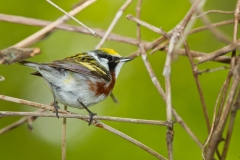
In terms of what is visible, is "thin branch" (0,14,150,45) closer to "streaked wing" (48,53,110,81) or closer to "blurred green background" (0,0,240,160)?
"streaked wing" (48,53,110,81)

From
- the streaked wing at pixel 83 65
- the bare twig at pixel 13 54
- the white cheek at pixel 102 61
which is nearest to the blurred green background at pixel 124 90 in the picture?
the white cheek at pixel 102 61

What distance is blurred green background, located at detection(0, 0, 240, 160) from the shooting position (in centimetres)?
410

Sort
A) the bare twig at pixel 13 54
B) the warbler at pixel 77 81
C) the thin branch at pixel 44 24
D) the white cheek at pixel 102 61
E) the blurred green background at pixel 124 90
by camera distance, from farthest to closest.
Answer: the blurred green background at pixel 124 90 → the white cheek at pixel 102 61 → the warbler at pixel 77 81 → the thin branch at pixel 44 24 → the bare twig at pixel 13 54

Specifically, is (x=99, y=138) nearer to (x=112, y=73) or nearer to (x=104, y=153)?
(x=104, y=153)

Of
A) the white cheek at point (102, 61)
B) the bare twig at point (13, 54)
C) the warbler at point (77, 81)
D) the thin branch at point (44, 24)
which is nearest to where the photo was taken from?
the bare twig at point (13, 54)

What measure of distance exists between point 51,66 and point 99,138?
147 cm

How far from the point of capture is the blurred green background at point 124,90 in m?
4.10

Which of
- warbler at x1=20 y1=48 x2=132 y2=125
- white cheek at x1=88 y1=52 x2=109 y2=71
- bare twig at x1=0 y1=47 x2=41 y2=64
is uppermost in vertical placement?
white cheek at x1=88 y1=52 x2=109 y2=71

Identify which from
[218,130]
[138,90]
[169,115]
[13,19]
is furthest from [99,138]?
[218,130]

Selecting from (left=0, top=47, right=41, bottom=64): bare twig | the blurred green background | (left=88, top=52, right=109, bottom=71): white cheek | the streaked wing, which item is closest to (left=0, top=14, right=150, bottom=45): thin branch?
the streaked wing

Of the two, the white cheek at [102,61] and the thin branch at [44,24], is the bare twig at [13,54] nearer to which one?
the thin branch at [44,24]

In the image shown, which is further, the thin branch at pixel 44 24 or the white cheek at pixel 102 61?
the white cheek at pixel 102 61

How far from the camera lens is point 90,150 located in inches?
175

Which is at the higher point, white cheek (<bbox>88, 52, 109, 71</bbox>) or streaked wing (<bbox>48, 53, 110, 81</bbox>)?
white cheek (<bbox>88, 52, 109, 71</bbox>)
